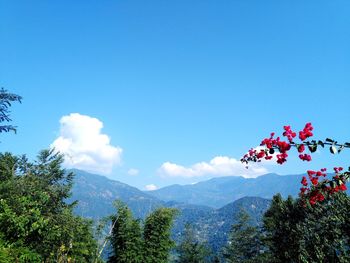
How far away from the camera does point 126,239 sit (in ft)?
128

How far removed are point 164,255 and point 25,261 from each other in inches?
1251

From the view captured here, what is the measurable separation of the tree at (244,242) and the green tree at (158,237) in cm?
2300

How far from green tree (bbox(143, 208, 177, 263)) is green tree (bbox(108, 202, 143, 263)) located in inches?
32.4

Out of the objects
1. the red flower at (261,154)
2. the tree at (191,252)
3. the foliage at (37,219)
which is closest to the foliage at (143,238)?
the foliage at (37,219)

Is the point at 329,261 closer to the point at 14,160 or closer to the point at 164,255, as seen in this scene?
the point at 164,255

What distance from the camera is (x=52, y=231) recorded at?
52.6 ft

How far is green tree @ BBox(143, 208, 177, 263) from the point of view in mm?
39125

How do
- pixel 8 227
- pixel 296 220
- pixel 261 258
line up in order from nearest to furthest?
1. pixel 8 227
2. pixel 296 220
3. pixel 261 258

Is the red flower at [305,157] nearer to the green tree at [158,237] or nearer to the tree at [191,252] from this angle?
the green tree at [158,237]

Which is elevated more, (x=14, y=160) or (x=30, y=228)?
(x=14, y=160)

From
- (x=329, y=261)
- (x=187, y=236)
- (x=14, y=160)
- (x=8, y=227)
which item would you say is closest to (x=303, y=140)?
(x=8, y=227)

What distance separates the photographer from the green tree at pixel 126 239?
3825 centimetres

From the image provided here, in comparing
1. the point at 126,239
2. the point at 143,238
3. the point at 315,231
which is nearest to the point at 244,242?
the point at 143,238

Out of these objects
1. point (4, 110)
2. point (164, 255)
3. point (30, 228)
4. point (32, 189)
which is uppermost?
point (4, 110)
